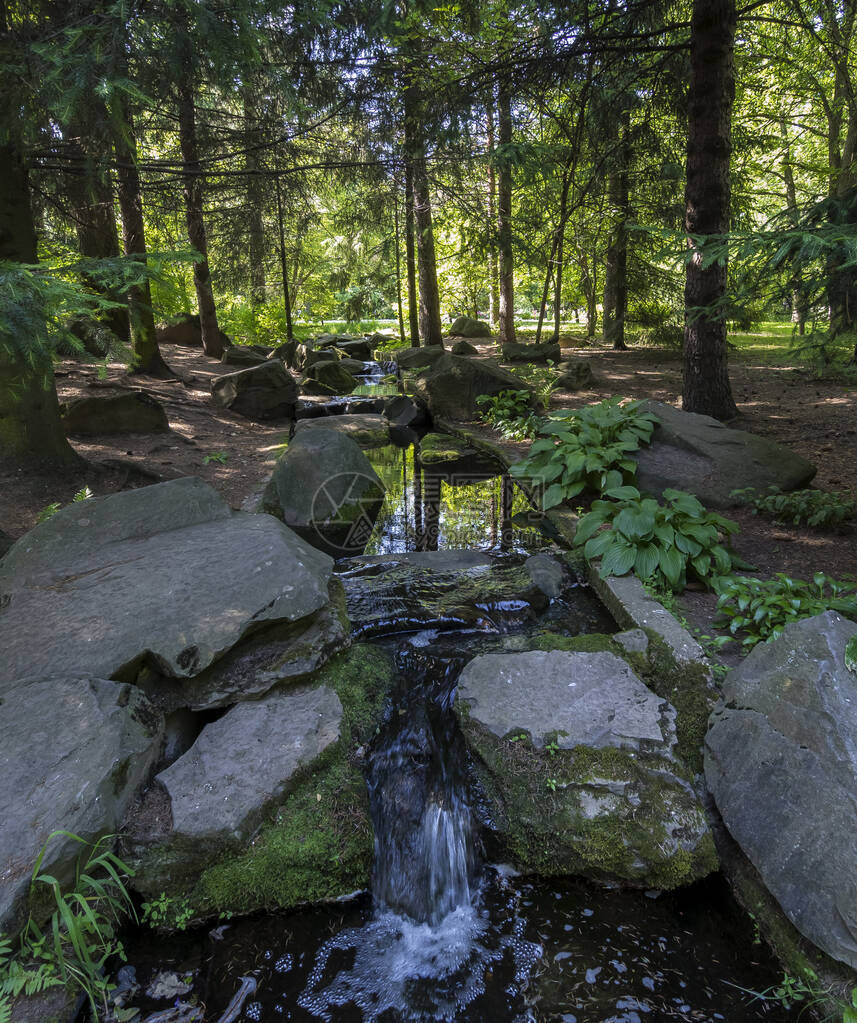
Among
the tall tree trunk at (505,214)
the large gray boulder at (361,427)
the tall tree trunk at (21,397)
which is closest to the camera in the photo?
the tall tree trunk at (21,397)

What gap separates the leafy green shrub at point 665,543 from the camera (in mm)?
4414

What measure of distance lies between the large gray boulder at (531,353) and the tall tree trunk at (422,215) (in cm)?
290

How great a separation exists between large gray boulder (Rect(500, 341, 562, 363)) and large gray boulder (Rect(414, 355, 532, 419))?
3803 millimetres

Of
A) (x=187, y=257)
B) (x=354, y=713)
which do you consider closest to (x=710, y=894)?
(x=354, y=713)

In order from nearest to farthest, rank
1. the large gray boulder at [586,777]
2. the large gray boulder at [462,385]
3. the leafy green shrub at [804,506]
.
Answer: the large gray boulder at [586,777]
the leafy green shrub at [804,506]
the large gray boulder at [462,385]

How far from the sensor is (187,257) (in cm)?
389

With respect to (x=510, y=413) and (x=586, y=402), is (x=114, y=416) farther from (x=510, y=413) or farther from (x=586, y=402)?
(x=586, y=402)

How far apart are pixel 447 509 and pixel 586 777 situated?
4.42 m

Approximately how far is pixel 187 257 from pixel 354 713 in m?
3.01

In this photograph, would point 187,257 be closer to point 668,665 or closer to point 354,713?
point 354,713

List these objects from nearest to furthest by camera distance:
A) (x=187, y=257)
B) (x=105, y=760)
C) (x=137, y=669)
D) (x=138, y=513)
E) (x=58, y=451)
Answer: (x=105, y=760)
(x=137, y=669)
(x=187, y=257)
(x=138, y=513)
(x=58, y=451)

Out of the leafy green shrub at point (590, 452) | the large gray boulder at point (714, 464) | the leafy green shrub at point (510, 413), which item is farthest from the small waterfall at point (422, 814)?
the leafy green shrub at point (510, 413)

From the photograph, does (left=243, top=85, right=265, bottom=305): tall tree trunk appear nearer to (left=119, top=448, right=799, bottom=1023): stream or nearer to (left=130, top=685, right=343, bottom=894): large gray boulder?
(left=130, top=685, right=343, bottom=894): large gray boulder

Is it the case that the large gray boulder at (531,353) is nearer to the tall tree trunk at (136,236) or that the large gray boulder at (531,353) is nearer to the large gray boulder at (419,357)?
the large gray boulder at (419,357)
